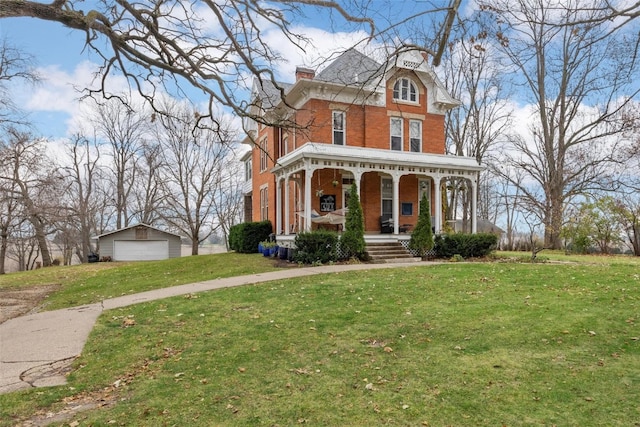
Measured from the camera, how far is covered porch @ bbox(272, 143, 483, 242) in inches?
696

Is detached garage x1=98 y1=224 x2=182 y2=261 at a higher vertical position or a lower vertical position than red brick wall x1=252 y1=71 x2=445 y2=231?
lower

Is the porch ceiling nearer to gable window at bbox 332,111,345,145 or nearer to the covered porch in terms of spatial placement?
the covered porch

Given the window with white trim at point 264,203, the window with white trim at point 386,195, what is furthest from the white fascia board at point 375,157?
the window with white trim at point 264,203

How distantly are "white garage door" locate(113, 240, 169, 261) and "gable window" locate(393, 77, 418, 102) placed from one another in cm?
2312

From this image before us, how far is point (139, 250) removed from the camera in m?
Result: 34.7

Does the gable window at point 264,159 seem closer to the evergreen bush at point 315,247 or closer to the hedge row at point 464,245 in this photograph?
the evergreen bush at point 315,247

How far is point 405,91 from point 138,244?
24.5 m

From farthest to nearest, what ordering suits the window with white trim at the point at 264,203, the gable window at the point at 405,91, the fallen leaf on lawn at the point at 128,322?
the window with white trim at the point at 264,203
the gable window at the point at 405,91
the fallen leaf on lawn at the point at 128,322

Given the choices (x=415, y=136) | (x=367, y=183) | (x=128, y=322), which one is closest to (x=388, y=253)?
(x=367, y=183)

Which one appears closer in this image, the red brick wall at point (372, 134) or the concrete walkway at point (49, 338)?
the concrete walkway at point (49, 338)

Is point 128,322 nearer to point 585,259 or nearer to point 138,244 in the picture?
point 585,259

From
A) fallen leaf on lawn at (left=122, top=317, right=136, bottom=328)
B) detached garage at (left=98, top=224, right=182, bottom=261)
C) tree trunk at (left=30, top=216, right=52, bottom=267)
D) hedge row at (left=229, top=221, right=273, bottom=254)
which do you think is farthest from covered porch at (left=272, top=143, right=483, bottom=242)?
tree trunk at (left=30, top=216, right=52, bottom=267)

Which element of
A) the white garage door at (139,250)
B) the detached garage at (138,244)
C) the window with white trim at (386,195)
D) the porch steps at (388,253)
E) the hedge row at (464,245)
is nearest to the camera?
the porch steps at (388,253)

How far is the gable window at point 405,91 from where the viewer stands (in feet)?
70.7
